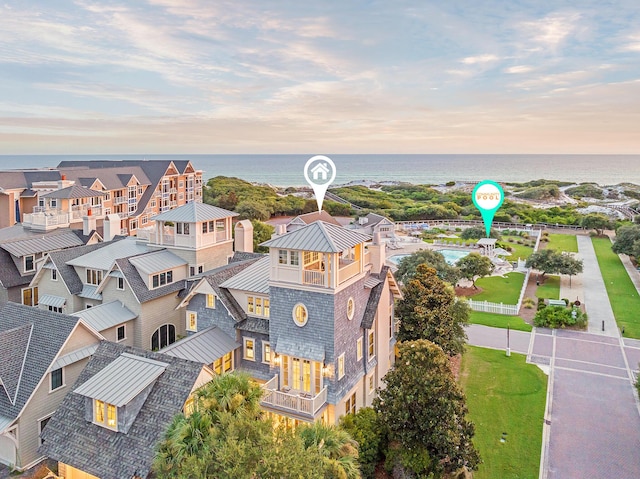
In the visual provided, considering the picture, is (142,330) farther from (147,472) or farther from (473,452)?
A: (473,452)

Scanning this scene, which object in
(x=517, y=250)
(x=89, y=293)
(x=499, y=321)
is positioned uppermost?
(x=89, y=293)

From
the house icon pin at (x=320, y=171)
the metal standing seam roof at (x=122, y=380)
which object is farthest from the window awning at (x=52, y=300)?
the house icon pin at (x=320, y=171)

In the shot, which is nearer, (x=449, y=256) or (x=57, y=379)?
(x=57, y=379)

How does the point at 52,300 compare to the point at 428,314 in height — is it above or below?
below


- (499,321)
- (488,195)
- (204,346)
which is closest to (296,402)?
(204,346)

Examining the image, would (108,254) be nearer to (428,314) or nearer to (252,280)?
(252,280)

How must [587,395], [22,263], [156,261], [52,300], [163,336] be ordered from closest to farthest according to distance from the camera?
[587,395], [156,261], [163,336], [52,300], [22,263]
